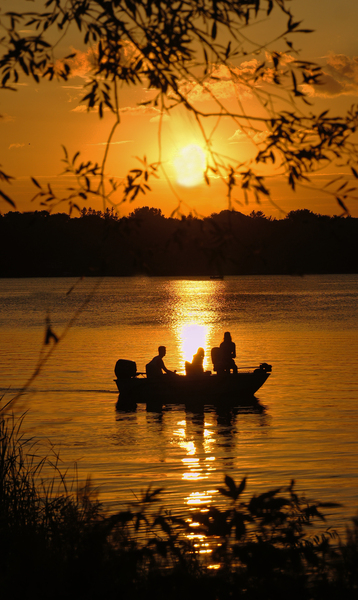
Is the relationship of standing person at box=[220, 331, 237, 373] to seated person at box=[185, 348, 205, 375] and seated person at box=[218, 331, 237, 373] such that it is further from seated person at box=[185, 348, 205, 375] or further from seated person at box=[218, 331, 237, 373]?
seated person at box=[185, 348, 205, 375]

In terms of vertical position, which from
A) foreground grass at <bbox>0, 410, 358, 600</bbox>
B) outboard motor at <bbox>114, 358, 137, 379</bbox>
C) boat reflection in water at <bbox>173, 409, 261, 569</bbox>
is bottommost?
boat reflection in water at <bbox>173, 409, 261, 569</bbox>

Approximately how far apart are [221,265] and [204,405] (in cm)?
2159

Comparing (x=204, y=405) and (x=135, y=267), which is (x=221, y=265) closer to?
(x=135, y=267)

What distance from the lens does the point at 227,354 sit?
25.8m

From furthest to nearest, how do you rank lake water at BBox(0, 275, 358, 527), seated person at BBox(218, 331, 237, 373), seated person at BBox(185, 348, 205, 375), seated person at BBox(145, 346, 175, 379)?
seated person at BBox(185, 348, 205, 375)
seated person at BBox(145, 346, 175, 379)
seated person at BBox(218, 331, 237, 373)
lake water at BBox(0, 275, 358, 527)

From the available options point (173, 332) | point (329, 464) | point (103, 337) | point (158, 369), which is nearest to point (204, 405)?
point (158, 369)

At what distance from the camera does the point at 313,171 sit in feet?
20.7

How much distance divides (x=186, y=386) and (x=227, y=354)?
215 cm

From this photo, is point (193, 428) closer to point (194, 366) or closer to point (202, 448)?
point (194, 366)

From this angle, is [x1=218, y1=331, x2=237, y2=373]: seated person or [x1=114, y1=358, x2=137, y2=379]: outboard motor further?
[x1=114, y1=358, x2=137, y2=379]: outboard motor

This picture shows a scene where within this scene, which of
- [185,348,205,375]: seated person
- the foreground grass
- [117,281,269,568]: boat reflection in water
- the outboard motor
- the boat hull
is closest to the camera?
the foreground grass

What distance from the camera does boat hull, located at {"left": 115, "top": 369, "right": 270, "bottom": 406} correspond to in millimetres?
26359

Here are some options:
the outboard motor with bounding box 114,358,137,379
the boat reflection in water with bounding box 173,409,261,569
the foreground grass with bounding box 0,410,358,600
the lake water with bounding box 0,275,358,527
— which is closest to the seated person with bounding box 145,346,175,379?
the outboard motor with bounding box 114,358,137,379

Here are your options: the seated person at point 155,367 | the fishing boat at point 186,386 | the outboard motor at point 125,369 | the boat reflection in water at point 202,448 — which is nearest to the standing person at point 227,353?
the fishing boat at point 186,386
